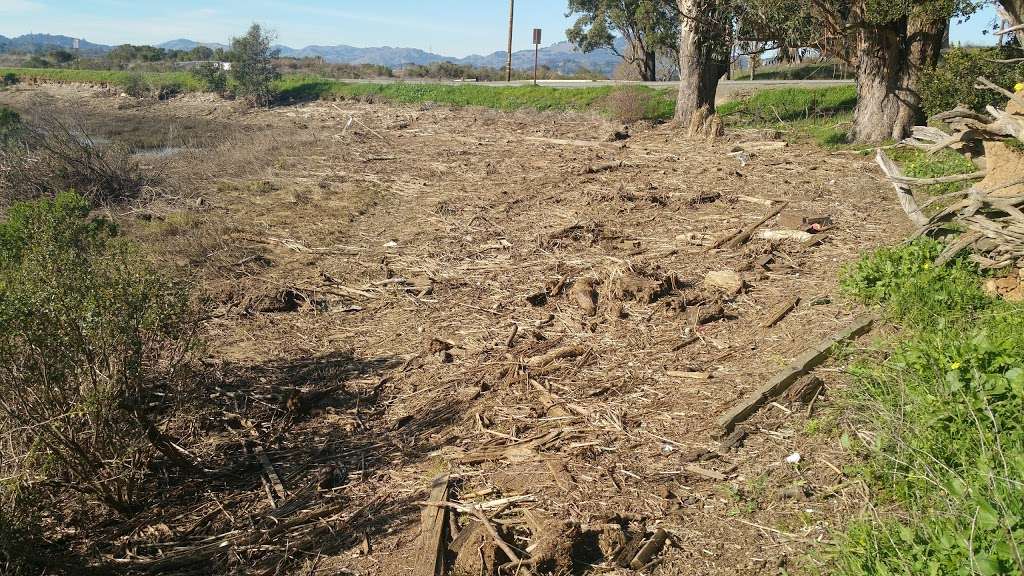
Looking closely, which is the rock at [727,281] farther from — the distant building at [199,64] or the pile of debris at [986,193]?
the distant building at [199,64]

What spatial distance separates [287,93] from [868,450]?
100.0 feet

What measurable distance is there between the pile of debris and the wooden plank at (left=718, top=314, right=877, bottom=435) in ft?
3.64

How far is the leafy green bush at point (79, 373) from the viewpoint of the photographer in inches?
161

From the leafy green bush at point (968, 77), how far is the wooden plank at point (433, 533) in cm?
961

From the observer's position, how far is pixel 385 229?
10508 millimetres

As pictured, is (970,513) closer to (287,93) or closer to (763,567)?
(763,567)

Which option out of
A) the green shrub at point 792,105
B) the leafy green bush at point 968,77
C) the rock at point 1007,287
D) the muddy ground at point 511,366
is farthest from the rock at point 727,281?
the green shrub at point 792,105

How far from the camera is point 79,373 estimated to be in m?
4.53

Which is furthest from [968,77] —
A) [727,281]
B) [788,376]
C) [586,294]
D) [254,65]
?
[254,65]

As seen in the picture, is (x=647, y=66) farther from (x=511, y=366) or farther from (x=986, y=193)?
(x=511, y=366)

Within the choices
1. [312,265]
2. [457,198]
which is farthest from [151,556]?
[457,198]

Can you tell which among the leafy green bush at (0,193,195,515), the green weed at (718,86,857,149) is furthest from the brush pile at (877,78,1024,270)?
the green weed at (718,86,857,149)

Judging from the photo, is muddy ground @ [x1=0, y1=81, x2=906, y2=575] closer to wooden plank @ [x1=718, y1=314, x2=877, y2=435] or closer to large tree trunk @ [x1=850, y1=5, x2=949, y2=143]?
wooden plank @ [x1=718, y1=314, x2=877, y2=435]

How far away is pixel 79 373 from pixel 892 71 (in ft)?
40.6
